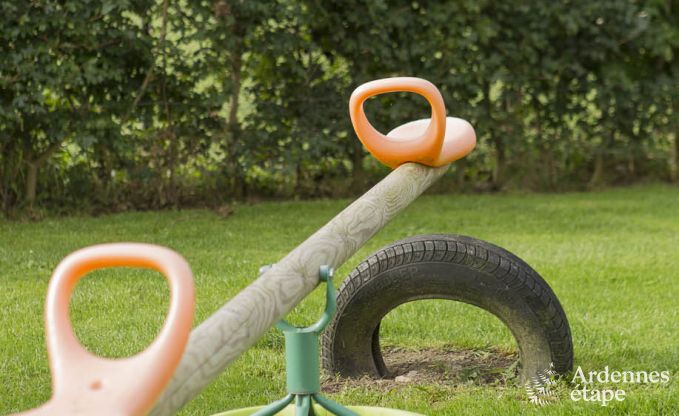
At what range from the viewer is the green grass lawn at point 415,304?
3441 mm

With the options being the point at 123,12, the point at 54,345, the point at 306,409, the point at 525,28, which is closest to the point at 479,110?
the point at 525,28

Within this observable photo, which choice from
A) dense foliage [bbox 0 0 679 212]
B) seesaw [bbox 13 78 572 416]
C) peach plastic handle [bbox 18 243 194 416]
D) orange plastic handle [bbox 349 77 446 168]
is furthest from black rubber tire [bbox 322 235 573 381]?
dense foliage [bbox 0 0 679 212]

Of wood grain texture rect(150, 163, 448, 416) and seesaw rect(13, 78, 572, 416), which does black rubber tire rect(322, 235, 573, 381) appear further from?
wood grain texture rect(150, 163, 448, 416)

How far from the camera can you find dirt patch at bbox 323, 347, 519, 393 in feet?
11.7

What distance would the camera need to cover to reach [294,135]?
25.9ft

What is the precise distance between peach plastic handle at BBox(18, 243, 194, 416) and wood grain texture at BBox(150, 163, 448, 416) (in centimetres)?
17

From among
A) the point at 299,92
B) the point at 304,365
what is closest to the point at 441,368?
the point at 304,365

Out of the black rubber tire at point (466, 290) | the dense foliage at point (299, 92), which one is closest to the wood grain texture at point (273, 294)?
the black rubber tire at point (466, 290)

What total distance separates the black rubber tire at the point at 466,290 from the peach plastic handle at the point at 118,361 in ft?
5.95

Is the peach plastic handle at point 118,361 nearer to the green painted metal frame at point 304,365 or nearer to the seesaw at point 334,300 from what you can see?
the seesaw at point 334,300

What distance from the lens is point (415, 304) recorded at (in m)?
4.71

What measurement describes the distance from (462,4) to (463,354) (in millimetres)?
4950

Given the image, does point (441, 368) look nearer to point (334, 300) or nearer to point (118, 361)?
point (334, 300)

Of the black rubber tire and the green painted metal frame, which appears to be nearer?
the green painted metal frame
